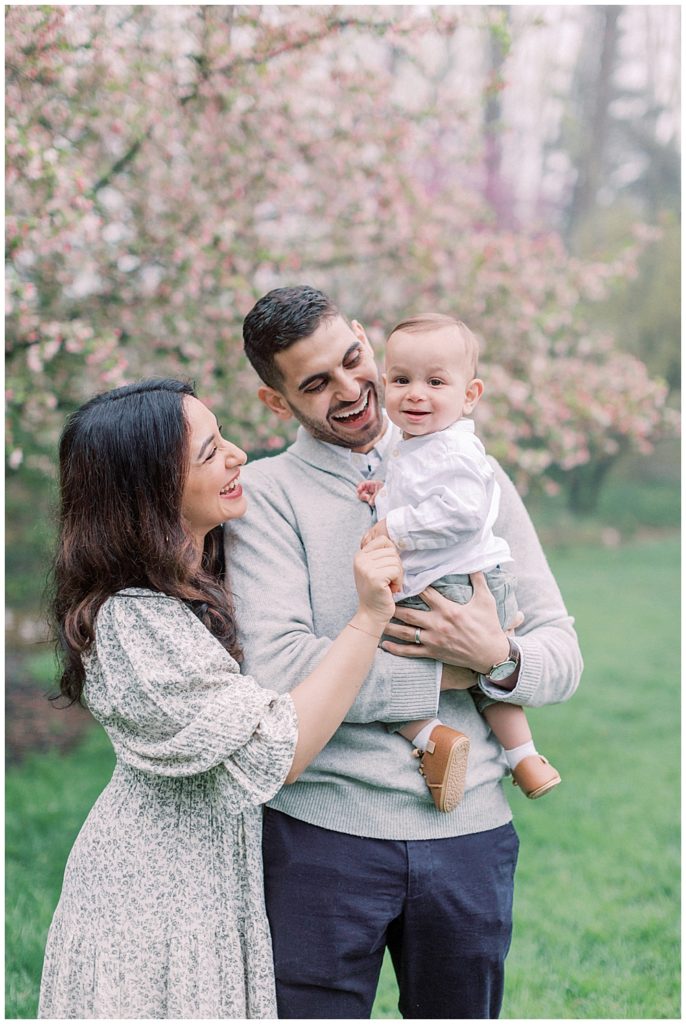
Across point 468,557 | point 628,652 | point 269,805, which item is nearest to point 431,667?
point 468,557

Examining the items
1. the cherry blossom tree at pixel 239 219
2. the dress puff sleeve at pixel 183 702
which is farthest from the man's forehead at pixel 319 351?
the cherry blossom tree at pixel 239 219

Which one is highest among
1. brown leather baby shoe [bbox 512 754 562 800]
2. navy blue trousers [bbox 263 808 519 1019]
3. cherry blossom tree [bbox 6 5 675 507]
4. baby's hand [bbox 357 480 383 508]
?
cherry blossom tree [bbox 6 5 675 507]

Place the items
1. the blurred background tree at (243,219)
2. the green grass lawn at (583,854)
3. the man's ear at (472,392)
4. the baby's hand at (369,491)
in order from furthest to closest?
the blurred background tree at (243,219) → the green grass lawn at (583,854) → the man's ear at (472,392) → the baby's hand at (369,491)

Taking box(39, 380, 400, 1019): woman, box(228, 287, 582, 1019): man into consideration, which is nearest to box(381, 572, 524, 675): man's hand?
box(228, 287, 582, 1019): man

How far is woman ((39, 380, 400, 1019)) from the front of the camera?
1739mm

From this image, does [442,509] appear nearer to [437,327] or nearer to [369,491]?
[369,491]

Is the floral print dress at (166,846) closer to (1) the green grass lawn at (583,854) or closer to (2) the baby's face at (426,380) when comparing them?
(2) the baby's face at (426,380)

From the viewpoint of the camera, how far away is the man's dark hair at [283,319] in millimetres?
1953

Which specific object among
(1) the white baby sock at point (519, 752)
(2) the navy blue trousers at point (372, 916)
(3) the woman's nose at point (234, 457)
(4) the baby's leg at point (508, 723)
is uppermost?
(3) the woman's nose at point (234, 457)

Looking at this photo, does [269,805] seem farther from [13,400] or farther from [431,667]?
[13,400]

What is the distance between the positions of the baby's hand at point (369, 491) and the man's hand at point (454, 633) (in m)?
0.22

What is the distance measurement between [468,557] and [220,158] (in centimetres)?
325

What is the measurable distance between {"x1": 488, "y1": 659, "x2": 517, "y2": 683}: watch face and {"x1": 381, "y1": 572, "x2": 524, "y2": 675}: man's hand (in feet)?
0.06

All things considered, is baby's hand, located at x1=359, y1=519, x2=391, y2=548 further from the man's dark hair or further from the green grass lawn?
the green grass lawn
